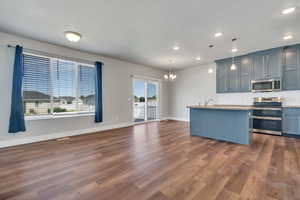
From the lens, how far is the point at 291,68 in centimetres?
423

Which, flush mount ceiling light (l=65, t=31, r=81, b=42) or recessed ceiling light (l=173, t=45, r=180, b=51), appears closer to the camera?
flush mount ceiling light (l=65, t=31, r=81, b=42)

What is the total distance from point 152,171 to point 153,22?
2.89 metres

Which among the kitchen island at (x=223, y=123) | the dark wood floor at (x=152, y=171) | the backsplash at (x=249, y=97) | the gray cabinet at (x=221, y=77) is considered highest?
the gray cabinet at (x=221, y=77)

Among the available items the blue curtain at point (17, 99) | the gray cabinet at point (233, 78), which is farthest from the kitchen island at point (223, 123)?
the blue curtain at point (17, 99)

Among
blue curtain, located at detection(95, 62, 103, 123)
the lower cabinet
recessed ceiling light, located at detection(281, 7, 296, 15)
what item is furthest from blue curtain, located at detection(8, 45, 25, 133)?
the lower cabinet

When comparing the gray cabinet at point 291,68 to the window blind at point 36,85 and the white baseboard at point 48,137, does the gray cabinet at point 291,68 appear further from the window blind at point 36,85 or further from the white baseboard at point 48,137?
the window blind at point 36,85

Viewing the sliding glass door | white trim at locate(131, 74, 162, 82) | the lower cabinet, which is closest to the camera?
the lower cabinet

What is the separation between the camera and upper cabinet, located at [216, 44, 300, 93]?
4.20 metres

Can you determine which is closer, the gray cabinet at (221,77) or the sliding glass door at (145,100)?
the gray cabinet at (221,77)

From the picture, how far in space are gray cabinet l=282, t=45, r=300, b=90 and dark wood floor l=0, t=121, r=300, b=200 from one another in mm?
1941

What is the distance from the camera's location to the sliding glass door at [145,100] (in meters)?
6.60

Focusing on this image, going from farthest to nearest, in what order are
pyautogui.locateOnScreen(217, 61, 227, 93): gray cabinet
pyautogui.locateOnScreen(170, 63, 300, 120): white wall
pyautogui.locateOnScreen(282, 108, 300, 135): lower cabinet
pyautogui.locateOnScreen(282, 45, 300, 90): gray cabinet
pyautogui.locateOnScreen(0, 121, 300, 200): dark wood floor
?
pyautogui.locateOnScreen(217, 61, 227, 93): gray cabinet → pyautogui.locateOnScreen(170, 63, 300, 120): white wall → pyautogui.locateOnScreen(282, 45, 300, 90): gray cabinet → pyautogui.locateOnScreen(282, 108, 300, 135): lower cabinet → pyautogui.locateOnScreen(0, 121, 300, 200): dark wood floor

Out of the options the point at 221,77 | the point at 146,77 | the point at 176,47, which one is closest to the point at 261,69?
the point at 221,77

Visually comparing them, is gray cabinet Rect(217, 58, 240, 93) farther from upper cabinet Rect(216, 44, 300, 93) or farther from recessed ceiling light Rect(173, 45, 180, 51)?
recessed ceiling light Rect(173, 45, 180, 51)
